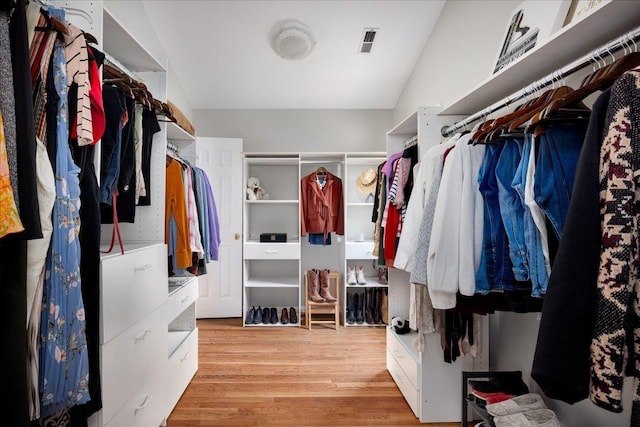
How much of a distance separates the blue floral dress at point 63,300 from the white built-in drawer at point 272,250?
2403mm

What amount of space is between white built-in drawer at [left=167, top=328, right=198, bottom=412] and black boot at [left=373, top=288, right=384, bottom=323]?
1.84 m

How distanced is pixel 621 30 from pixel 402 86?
2.70 meters

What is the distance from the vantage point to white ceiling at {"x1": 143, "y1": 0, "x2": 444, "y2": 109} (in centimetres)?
256

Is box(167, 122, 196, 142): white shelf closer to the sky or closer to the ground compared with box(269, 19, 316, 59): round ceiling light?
closer to the ground

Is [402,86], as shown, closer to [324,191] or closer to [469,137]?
[324,191]

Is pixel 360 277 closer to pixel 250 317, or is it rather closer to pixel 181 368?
pixel 250 317

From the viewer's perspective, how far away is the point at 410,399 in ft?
6.28

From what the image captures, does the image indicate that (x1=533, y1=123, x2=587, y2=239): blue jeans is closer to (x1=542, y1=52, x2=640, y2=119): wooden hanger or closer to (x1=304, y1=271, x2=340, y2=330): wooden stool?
(x1=542, y1=52, x2=640, y2=119): wooden hanger

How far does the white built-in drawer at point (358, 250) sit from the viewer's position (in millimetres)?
3395

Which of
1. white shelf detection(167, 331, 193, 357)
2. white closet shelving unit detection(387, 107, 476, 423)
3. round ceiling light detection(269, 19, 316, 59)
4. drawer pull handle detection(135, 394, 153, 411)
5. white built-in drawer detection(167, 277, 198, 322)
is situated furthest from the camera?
round ceiling light detection(269, 19, 316, 59)

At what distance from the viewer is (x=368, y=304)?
350cm

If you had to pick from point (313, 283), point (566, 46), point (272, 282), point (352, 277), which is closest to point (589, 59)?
point (566, 46)

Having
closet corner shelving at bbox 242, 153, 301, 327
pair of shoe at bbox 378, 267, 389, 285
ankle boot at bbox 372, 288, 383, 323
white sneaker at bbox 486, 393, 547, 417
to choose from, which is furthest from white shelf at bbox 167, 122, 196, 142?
ankle boot at bbox 372, 288, 383, 323

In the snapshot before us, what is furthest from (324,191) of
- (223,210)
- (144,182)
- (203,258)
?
(144,182)
